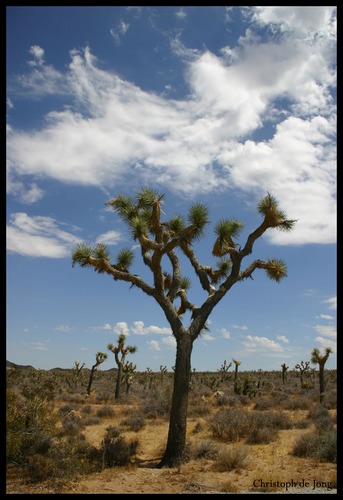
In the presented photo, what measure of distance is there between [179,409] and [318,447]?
3589mm

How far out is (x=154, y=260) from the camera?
34.9ft

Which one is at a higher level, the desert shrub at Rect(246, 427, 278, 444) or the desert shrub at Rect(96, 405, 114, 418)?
the desert shrub at Rect(246, 427, 278, 444)

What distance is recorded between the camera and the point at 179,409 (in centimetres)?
975

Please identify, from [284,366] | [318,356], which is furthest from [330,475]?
[284,366]

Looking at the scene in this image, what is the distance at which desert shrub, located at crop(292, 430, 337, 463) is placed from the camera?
31.2 feet

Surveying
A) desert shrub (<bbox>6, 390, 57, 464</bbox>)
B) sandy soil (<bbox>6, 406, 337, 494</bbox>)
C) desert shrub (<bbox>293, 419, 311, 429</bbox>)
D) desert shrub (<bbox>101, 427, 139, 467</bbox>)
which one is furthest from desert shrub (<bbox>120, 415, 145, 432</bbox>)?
desert shrub (<bbox>6, 390, 57, 464</bbox>)

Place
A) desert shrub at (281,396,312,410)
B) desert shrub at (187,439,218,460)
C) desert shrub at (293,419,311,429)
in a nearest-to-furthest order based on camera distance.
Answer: desert shrub at (187,439,218,460)
desert shrub at (293,419,311,429)
desert shrub at (281,396,312,410)

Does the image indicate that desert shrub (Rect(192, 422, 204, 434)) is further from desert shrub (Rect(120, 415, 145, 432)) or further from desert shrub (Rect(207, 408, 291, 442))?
desert shrub (Rect(120, 415, 145, 432))

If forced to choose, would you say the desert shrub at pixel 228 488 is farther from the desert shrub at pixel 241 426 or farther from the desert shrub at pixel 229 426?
the desert shrub at pixel 229 426

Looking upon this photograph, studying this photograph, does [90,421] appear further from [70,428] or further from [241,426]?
[241,426]

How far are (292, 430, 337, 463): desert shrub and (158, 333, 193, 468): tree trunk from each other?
3.19 meters

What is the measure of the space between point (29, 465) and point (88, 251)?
17.7 ft
